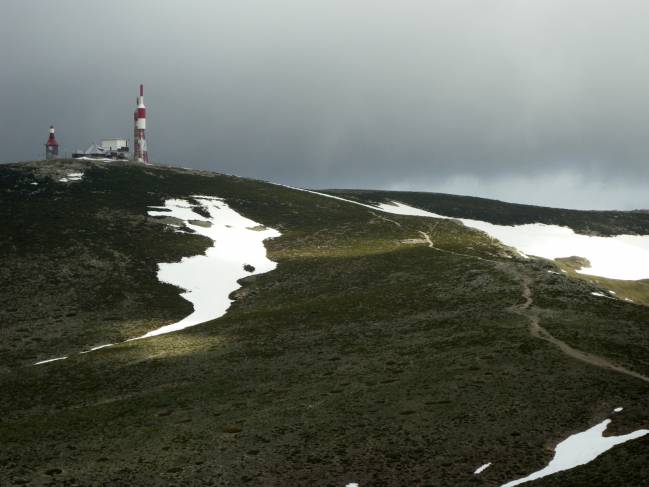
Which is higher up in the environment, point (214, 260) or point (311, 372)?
point (214, 260)

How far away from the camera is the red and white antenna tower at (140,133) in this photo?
540 feet

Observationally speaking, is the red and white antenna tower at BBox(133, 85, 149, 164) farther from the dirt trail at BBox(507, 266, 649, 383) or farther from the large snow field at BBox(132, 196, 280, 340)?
the dirt trail at BBox(507, 266, 649, 383)

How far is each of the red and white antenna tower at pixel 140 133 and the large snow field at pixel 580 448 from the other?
483 feet

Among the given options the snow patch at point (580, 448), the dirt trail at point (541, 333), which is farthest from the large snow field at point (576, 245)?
the snow patch at point (580, 448)

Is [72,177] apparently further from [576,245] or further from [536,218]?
[536,218]

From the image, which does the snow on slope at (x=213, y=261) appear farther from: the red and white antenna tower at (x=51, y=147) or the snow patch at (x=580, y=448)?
the red and white antenna tower at (x=51, y=147)

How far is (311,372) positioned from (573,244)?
418ft

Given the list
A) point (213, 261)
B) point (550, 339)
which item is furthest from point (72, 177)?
point (550, 339)

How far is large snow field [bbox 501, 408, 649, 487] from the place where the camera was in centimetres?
3184

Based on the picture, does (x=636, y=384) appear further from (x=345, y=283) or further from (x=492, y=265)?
(x=345, y=283)

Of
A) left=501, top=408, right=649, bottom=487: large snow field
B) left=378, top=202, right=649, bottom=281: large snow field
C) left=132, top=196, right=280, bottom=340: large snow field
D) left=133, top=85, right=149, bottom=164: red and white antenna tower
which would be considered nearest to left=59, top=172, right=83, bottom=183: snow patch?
left=132, top=196, right=280, bottom=340: large snow field

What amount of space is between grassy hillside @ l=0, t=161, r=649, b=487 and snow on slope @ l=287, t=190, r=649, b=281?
51.4 meters

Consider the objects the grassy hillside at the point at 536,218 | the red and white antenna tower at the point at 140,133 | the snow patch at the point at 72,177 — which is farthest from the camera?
the grassy hillside at the point at 536,218

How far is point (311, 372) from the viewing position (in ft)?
167
